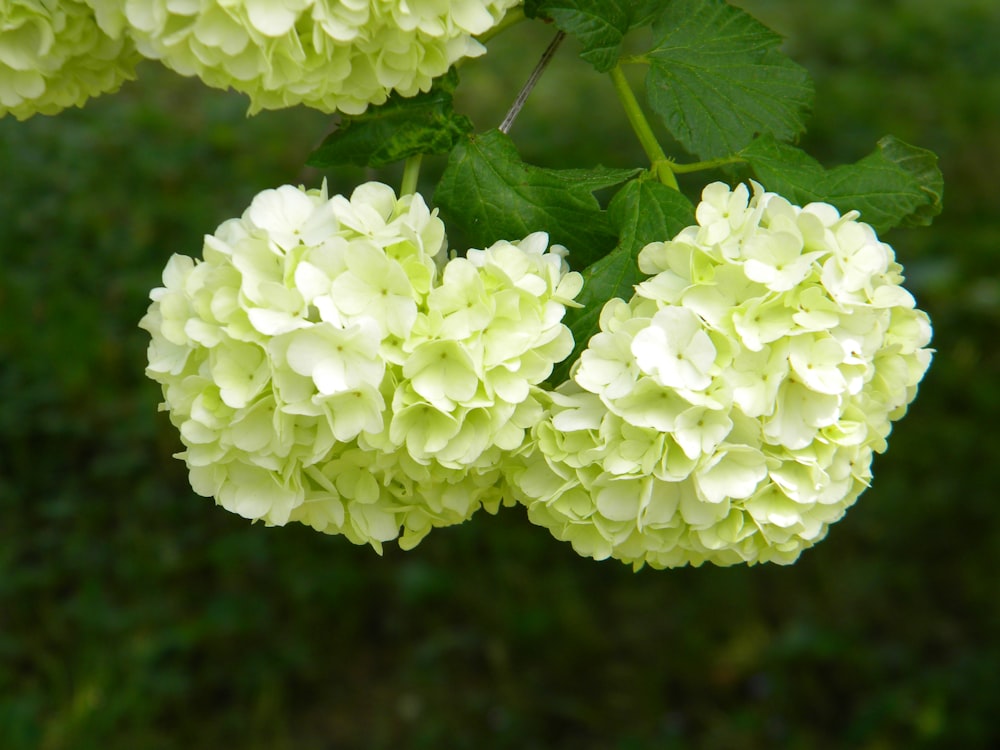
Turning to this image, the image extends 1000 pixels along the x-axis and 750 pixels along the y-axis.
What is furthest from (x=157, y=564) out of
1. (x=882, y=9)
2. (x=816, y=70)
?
(x=882, y=9)

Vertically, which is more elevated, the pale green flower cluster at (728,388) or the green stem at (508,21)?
the green stem at (508,21)

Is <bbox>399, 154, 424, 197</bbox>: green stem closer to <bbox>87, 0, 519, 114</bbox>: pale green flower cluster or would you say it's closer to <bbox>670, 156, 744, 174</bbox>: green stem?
<bbox>87, 0, 519, 114</bbox>: pale green flower cluster

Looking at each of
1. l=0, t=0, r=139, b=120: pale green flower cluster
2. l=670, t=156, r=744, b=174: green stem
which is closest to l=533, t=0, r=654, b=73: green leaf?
l=670, t=156, r=744, b=174: green stem

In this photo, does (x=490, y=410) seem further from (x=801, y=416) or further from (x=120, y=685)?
(x=120, y=685)

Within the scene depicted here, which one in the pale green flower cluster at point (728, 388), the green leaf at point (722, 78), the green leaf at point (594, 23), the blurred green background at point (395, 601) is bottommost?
the blurred green background at point (395, 601)

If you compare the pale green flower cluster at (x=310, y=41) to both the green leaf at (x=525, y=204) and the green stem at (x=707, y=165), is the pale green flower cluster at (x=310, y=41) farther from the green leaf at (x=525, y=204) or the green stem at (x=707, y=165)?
the green stem at (x=707, y=165)

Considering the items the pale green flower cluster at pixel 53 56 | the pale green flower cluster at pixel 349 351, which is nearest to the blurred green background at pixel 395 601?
the pale green flower cluster at pixel 53 56

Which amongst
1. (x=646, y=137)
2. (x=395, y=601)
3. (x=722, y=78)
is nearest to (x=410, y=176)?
(x=646, y=137)

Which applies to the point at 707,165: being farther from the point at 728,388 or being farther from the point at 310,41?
the point at 310,41
